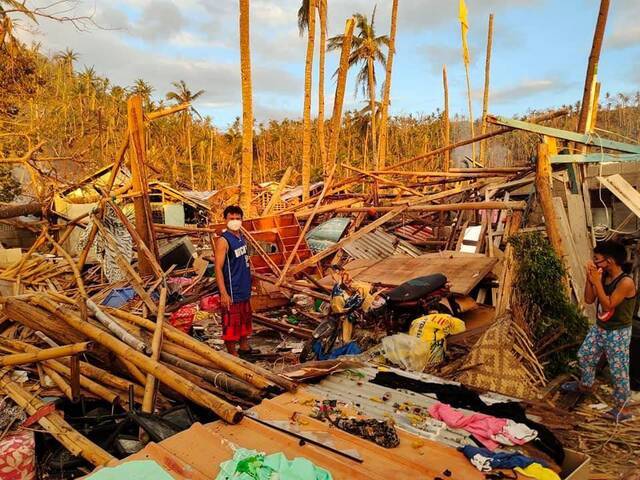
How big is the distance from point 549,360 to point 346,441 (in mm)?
3318

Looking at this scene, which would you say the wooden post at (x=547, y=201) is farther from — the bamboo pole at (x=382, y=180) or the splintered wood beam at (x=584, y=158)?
the bamboo pole at (x=382, y=180)

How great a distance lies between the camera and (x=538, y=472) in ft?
8.32

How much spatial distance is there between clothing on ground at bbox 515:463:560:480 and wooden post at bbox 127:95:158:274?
22.8 feet

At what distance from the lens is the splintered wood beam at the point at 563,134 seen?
6.49 meters

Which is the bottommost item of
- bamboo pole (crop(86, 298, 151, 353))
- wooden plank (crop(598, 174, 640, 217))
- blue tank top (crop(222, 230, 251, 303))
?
bamboo pole (crop(86, 298, 151, 353))

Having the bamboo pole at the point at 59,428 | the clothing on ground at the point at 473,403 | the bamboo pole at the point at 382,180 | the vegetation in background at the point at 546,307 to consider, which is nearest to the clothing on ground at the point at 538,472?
the clothing on ground at the point at 473,403

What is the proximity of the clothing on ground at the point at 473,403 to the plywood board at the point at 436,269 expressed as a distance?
299 centimetres

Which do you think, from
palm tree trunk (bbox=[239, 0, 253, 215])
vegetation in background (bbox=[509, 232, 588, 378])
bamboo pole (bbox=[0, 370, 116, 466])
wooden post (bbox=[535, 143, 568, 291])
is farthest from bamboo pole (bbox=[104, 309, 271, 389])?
palm tree trunk (bbox=[239, 0, 253, 215])

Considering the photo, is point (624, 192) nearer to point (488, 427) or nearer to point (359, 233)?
point (488, 427)

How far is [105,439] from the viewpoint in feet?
10.6

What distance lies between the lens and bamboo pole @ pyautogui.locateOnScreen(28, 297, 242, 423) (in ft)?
10.1

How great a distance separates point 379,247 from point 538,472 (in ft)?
28.0

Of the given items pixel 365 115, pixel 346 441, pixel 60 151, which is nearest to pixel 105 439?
pixel 346 441

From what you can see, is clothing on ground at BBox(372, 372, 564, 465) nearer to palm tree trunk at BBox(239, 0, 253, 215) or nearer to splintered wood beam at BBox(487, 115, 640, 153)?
splintered wood beam at BBox(487, 115, 640, 153)
